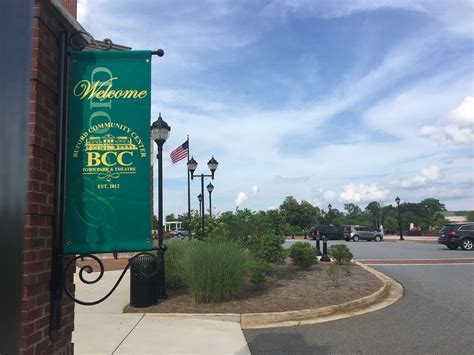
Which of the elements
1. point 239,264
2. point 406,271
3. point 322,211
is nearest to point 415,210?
point 322,211

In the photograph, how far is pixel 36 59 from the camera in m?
3.15

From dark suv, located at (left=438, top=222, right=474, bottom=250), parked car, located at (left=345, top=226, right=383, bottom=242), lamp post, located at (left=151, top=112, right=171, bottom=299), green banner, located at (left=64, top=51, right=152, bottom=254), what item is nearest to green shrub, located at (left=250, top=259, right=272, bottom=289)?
lamp post, located at (left=151, top=112, right=171, bottom=299)

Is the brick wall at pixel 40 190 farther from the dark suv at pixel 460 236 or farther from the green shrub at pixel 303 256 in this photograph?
the dark suv at pixel 460 236

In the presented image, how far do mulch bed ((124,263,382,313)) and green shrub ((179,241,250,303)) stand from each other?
197mm

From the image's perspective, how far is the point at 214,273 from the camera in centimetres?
887

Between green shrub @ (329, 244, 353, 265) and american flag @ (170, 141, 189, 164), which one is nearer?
green shrub @ (329, 244, 353, 265)

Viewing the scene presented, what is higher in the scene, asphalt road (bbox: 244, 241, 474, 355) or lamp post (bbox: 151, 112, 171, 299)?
lamp post (bbox: 151, 112, 171, 299)

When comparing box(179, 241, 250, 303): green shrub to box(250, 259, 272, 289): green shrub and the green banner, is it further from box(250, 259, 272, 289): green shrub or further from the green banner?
the green banner

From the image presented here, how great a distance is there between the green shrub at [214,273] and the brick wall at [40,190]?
5.52 metres

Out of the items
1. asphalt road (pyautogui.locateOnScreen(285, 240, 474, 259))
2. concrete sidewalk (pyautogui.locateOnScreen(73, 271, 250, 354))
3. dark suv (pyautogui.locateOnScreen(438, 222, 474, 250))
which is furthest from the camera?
dark suv (pyautogui.locateOnScreen(438, 222, 474, 250))

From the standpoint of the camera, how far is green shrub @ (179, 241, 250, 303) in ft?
29.2

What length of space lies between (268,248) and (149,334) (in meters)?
5.59

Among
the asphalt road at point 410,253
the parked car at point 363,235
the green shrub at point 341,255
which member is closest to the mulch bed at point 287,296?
the green shrub at point 341,255

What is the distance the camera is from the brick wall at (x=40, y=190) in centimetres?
298
